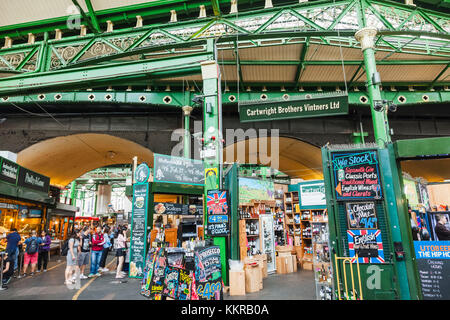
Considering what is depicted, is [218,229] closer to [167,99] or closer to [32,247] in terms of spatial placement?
[32,247]

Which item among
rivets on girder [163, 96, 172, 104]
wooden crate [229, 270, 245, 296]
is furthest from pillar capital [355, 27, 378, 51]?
rivets on girder [163, 96, 172, 104]

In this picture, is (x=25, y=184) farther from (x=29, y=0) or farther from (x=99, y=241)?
(x=29, y=0)

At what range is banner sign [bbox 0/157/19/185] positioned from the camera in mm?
11938

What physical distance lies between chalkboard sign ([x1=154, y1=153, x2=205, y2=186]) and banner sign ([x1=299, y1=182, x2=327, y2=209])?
4.27 metres

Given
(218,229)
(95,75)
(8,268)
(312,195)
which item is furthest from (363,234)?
(8,268)

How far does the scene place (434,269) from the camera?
505 centimetres

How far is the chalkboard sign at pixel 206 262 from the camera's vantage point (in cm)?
500

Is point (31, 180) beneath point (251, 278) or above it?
above

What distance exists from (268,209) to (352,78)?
7529mm

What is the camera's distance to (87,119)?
1498 cm

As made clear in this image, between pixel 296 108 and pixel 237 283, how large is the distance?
4.67m

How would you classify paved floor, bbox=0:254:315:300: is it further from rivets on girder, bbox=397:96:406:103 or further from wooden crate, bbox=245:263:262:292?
rivets on girder, bbox=397:96:406:103
